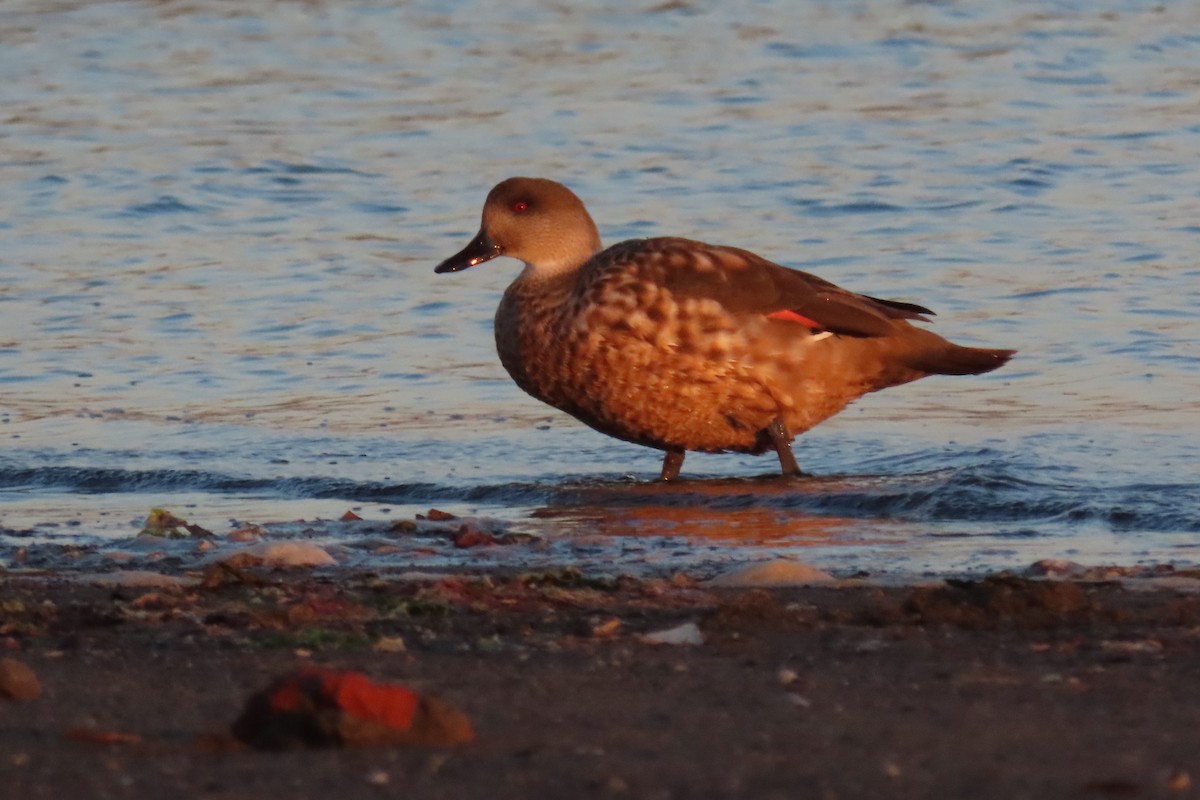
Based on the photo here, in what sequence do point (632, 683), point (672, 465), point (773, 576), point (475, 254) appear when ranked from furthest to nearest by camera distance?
point (475, 254) → point (672, 465) → point (773, 576) → point (632, 683)

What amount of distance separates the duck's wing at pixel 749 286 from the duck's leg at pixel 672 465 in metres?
0.74

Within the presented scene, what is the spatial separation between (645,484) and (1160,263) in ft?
15.8

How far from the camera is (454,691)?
4617 millimetres

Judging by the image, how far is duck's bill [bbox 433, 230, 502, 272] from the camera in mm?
10070

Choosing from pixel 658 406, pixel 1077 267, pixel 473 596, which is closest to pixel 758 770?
pixel 473 596

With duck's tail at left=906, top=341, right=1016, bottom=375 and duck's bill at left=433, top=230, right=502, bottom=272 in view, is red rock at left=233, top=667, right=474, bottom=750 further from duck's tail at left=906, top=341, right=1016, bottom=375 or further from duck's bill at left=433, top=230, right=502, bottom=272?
duck's bill at left=433, top=230, right=502, bottom=272

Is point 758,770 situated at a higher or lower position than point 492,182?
higher

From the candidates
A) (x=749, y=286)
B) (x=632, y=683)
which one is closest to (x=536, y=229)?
(x=749, y=286)

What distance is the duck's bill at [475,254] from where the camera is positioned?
396 inches

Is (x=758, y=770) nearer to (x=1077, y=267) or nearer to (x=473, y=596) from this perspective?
(x=473, y=596)

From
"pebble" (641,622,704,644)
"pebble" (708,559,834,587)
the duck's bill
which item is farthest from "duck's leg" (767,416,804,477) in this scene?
A: "pebble" (641,622,704,644)

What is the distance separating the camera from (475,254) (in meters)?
10.2

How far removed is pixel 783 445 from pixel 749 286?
67 cm

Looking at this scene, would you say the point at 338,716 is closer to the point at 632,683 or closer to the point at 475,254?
the point at 632,683
